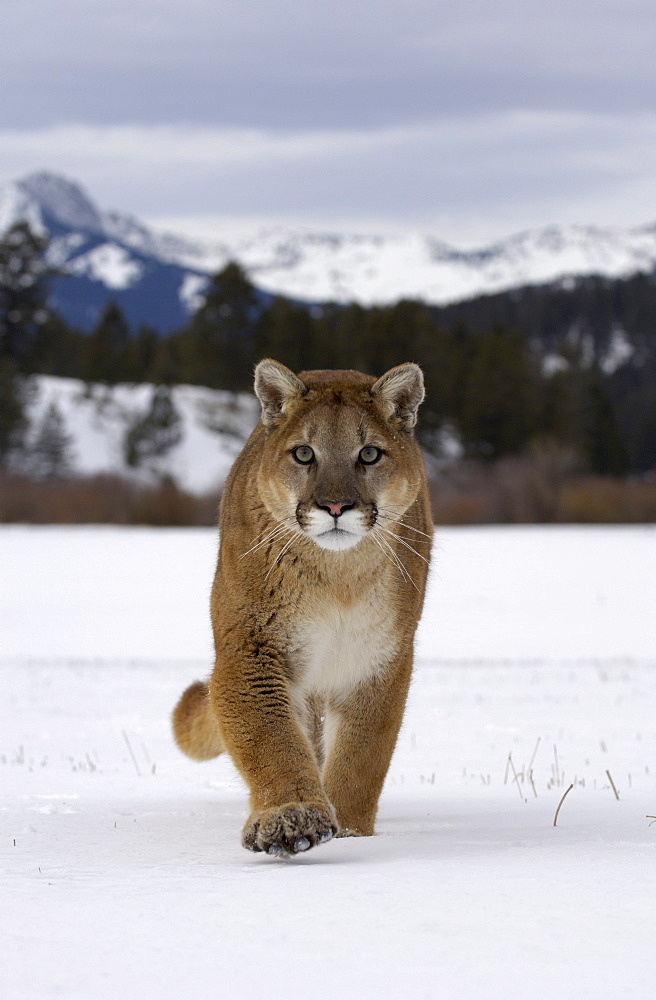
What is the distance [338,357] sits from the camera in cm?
6438

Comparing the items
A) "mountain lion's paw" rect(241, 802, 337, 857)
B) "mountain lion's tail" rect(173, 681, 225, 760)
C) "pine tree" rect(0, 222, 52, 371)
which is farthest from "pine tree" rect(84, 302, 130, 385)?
"mountain lion's paw" rect(241, 802, 337, 857)

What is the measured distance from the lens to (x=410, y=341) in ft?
212

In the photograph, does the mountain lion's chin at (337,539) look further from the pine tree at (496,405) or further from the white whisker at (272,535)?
the pine tree at (496,405)

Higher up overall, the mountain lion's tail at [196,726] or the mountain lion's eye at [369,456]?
the mountain lion's eye at [369,456]

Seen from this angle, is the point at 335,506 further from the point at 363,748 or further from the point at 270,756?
the point at 363,748

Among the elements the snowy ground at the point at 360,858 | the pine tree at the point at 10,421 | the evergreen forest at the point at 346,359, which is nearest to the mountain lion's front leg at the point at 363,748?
the snowy ground at the point at 360,858

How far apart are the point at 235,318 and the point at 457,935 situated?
216ft

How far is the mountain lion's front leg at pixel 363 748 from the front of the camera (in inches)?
220

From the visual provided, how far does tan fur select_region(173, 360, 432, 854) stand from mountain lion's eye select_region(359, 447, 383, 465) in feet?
0.04

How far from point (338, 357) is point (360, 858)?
199 feet

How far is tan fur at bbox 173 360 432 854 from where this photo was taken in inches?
203

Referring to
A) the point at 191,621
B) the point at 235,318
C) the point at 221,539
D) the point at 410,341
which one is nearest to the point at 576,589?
the point at 191,621

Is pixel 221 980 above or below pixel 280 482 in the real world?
below

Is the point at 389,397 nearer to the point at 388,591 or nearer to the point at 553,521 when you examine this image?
the point at 388,591
